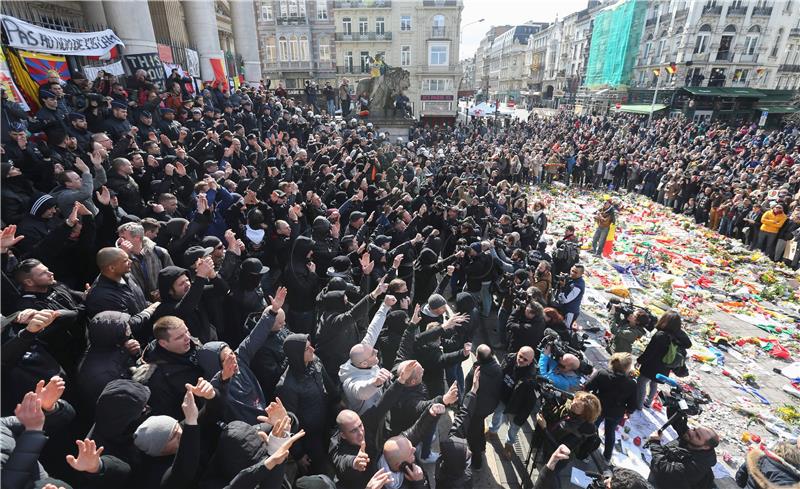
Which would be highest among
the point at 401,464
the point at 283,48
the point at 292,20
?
the point at 292,20

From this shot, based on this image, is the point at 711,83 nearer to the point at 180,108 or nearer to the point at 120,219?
the point at 180,108

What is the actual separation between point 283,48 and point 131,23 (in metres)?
33.9

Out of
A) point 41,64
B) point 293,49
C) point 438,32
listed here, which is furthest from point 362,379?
point 293,49

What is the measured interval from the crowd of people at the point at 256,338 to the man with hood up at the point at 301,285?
23 mm

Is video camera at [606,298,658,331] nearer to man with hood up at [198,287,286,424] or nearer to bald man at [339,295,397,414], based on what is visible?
bald man at [339,295,397,414]

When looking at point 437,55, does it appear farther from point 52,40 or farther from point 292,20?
point 52,40

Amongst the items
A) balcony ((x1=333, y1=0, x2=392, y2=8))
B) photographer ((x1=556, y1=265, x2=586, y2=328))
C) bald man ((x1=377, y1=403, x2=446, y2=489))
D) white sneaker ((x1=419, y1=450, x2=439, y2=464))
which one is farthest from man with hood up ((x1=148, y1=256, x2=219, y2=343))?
balcony ((x1=333, y1=0, x2=392, y2=8))

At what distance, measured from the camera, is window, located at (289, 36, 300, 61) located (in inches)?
1673

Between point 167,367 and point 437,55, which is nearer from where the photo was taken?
point 167,367

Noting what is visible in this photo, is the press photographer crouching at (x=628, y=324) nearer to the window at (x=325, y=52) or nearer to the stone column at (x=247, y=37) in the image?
the stone column at (x=247, y=37)

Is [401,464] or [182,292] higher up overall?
[182,292]

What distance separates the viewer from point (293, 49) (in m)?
42.8

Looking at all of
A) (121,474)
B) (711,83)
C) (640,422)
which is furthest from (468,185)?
(711,83)

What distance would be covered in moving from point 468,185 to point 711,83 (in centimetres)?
4452
